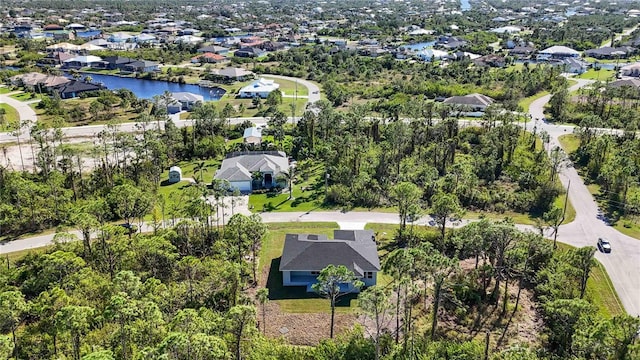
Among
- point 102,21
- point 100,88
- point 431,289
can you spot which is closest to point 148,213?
point 431,289

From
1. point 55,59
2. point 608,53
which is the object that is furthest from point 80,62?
point 608,53

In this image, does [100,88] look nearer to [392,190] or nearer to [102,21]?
[392,190]

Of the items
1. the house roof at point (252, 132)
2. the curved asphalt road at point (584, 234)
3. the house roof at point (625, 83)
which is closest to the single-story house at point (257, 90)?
the house roof at point (252, 132)

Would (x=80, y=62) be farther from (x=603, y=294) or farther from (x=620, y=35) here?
(x=620, y=35)

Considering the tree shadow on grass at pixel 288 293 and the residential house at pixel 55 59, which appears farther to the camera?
the residential house at pixel 55 59

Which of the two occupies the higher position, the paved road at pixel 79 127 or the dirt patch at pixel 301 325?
the paved road at pixel 79 127

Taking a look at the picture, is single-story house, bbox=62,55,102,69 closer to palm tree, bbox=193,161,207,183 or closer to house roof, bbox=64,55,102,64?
house roof, bbox=64,55,102,64

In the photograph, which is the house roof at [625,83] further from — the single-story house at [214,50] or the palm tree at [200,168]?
the single-story house at [214,50]
